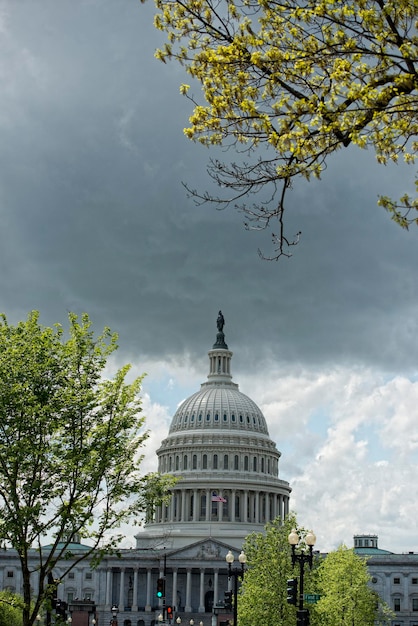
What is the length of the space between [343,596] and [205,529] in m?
88.0

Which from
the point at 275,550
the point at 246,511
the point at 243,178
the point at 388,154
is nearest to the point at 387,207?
the point at 388,154

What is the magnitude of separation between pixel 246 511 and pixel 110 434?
444ft

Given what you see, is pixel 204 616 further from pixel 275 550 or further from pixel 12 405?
pixel 12 405

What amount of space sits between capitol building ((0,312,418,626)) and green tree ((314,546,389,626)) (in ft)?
208

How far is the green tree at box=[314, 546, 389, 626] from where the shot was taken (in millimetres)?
73875

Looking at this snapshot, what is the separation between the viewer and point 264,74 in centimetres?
1798

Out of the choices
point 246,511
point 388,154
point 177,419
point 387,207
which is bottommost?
point 387,207

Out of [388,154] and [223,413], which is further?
[223,413]

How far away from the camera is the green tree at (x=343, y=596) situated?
73.9 metres

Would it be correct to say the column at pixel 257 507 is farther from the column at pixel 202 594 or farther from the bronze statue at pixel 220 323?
the bronze statue at pixel 220 323

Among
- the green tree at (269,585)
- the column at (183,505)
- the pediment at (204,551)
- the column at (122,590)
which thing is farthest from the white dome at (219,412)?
the green tree at (269,585)

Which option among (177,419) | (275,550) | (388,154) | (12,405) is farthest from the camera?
(177,419)

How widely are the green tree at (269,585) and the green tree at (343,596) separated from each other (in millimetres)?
3999

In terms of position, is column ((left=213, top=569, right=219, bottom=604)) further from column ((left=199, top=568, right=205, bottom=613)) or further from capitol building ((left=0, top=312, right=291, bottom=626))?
column ((left=199, top=568, right=205, bottom=613))
